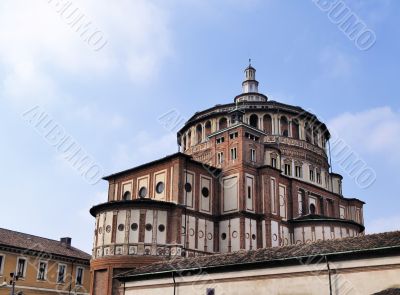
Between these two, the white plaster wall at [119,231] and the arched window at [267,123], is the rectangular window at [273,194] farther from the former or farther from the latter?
the white plaster wall at [119,231]

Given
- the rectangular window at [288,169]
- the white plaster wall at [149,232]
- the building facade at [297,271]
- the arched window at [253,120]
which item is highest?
the arched window at [253,120]

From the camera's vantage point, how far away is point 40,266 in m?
45.1

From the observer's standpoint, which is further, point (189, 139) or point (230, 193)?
point (189, 139)

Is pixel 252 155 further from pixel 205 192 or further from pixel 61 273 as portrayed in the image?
pixel 61 273

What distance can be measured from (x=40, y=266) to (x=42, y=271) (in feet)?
1.69

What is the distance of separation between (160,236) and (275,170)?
1373 cm

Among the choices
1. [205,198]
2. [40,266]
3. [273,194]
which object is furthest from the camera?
[40,266]

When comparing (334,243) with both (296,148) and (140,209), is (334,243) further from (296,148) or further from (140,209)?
(296,148)

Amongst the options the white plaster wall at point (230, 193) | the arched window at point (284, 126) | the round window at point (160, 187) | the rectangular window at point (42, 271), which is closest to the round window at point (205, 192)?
the white plaster wall at point (230, 193)

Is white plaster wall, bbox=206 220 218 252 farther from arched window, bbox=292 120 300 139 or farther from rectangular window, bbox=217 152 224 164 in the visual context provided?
arched window, bbox=292 120 300 139

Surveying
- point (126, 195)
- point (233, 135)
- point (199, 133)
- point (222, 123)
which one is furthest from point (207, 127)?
point (126, 195)

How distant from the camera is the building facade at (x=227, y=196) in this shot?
3722 centimetres

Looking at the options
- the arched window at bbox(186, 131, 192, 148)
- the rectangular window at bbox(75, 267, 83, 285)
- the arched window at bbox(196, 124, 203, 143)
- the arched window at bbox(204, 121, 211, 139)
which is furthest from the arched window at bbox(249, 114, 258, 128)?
the rectangular window at bbox(75, 267, 83, 285)

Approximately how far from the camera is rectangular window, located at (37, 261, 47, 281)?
44.7 metres
